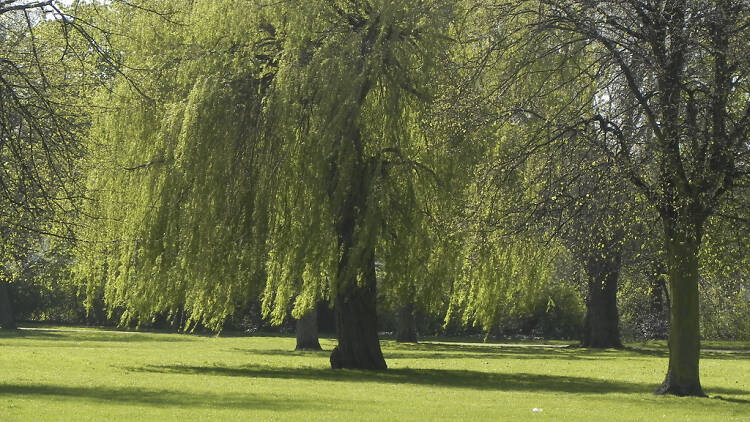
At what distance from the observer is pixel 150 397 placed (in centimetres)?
1684

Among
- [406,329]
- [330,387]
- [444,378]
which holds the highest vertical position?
[406,329]

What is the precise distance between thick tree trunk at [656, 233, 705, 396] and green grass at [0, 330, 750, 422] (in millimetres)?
460

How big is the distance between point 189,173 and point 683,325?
931cm

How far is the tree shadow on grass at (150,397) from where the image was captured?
15844 millimetres

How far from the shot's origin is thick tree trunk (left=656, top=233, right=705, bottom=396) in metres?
18.8

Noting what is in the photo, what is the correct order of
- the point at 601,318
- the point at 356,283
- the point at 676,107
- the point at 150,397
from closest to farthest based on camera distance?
the point at 150,397 < the point at 676,107 < the point at 356,283 < the point at 601,318

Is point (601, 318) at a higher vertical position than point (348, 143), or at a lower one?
lower

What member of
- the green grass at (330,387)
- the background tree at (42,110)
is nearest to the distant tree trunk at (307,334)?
the green grass at (330,387)

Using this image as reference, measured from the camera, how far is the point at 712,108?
57.0 feet

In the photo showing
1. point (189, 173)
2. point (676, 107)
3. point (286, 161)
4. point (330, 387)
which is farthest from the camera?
point (189, 173)

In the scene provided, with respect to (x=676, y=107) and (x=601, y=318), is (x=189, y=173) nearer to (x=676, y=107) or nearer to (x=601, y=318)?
(x=676, y=107)

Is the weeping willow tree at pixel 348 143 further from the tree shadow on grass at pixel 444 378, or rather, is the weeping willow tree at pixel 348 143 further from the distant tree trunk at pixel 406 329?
the distant tree trunk at pixel 406 329

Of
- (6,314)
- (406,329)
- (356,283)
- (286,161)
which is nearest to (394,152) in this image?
(286,161)

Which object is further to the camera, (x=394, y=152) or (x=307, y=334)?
(x=307, y=334)
